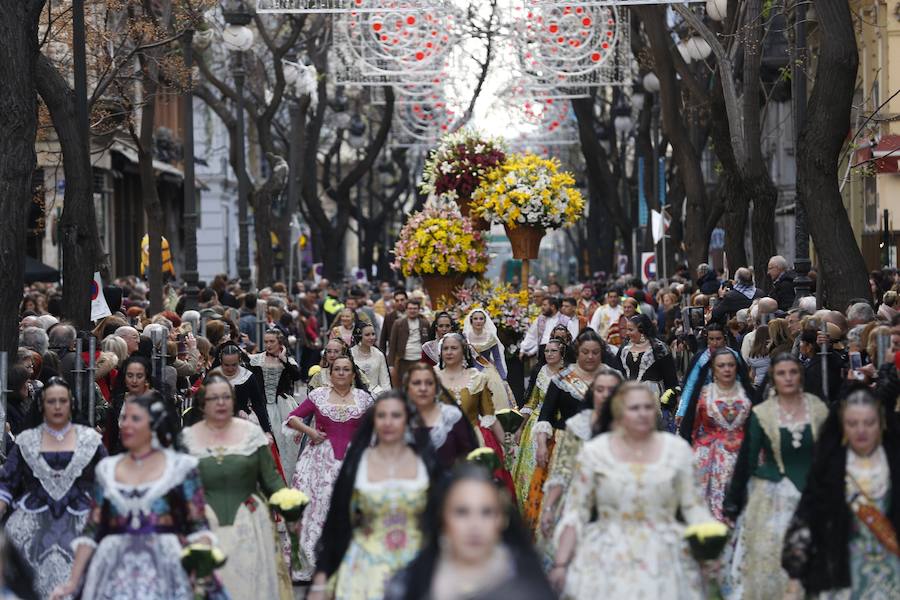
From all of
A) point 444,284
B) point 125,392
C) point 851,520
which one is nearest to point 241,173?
point 444,284

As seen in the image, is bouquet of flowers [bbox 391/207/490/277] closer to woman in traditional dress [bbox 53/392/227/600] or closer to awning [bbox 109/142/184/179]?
woman in traditional dress [bbox 53/392/227/600]

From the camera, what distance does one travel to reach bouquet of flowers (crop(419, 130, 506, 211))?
23547 mm

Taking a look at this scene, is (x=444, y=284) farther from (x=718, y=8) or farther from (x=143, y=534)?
(x=143, y=534)

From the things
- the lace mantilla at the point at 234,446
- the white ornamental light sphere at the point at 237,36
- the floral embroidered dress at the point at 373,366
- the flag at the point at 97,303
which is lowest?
the lace mantilla at the point at 234,446

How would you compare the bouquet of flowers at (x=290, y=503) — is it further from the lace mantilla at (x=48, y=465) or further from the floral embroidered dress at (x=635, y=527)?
the floral embroidered dress at (x=635, y=527)

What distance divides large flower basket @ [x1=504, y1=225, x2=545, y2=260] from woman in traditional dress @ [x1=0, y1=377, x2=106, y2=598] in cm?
1308

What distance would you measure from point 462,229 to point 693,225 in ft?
26.6

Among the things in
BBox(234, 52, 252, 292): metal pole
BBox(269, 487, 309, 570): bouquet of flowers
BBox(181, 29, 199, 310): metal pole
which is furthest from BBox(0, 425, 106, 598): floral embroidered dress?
BBox(234, 52, 252, 292): metal pole

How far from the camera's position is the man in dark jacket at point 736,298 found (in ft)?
63.4

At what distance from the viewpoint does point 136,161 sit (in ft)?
153

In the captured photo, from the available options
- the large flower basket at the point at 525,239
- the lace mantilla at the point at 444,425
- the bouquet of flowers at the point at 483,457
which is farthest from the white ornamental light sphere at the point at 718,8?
the bouquet of flowers at the point at 483,457

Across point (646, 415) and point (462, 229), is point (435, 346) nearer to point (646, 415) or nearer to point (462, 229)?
point (462, 229)

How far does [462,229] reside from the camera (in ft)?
75.8

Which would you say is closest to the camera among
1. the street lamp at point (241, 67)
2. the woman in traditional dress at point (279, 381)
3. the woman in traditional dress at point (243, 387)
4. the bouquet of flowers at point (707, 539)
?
the bouquet of flowers at point (707, 539)
